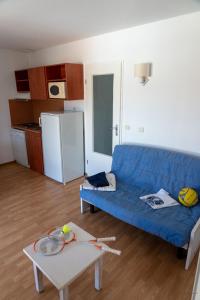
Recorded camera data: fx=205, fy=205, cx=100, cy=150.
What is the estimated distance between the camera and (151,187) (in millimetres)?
2656

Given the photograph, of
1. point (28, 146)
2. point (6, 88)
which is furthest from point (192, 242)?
point (6, 88)

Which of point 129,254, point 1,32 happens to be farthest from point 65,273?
point 1,32

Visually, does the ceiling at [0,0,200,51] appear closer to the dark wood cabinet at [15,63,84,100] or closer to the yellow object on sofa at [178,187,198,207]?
the dark wood cabinet at [15,63,84,100]

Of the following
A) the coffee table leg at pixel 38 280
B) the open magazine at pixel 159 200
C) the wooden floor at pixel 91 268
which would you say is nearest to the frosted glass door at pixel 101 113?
the wooden floor at pixel 91 268

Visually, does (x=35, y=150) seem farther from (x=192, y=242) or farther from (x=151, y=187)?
(x=192, y=242)

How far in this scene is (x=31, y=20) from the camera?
249 centimetres

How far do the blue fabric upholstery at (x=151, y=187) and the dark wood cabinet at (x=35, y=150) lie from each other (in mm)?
1690

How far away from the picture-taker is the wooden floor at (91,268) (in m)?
1.72

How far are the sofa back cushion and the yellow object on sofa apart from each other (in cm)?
13

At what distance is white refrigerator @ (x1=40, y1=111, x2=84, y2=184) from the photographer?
3.49 m

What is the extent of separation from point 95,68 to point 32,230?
2.59m

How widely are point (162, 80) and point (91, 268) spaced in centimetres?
233

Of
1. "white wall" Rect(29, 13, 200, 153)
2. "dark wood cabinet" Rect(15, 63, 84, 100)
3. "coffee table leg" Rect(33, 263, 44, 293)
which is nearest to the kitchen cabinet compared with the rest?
"dark wood cabinet" Rect(15, 63, 84, 100)

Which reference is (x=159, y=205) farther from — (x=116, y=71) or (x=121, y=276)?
(x=116, y=71)
